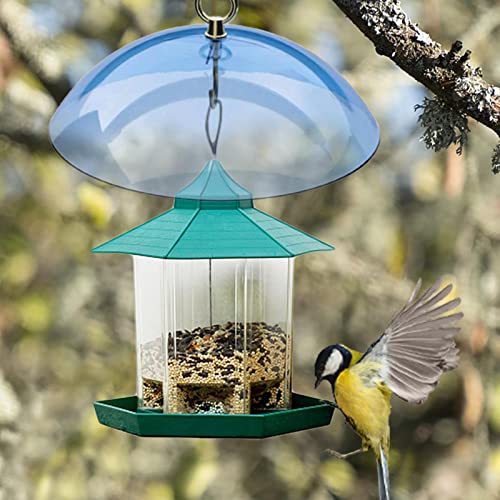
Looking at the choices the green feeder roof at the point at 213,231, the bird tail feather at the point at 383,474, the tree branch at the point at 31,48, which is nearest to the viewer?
the green feeder roof at the point at 213,231

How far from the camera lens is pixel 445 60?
1.44m

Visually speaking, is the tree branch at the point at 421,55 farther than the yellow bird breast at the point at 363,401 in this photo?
No

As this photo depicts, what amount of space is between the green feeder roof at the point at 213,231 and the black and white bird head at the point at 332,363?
0.20 meters

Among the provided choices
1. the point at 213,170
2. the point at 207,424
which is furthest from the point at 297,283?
the point at 207,424

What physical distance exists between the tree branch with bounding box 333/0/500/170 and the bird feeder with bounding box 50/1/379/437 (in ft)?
0.69

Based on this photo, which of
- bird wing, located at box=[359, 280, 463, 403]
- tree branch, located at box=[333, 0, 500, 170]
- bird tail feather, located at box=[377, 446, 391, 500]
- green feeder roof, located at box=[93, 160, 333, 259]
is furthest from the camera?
bird tail feather, located at box=[377, 446, 391, 500]

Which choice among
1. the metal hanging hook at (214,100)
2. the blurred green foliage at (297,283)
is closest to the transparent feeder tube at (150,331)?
the metal hanging hook at (214,100)

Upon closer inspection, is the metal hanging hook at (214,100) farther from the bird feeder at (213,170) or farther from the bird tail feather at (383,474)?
the bird tail feather at (383,474)

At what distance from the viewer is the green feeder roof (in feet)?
5.06

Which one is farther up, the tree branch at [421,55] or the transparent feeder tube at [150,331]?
the tree branch at [421,55]

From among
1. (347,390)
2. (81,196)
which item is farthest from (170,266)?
(81,196)

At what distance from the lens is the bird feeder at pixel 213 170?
5.23 feet

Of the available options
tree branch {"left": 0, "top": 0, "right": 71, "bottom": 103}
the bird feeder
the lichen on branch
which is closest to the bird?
the bird feeder

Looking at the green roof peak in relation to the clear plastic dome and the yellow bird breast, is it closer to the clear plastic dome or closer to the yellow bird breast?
the clear plastic dome
